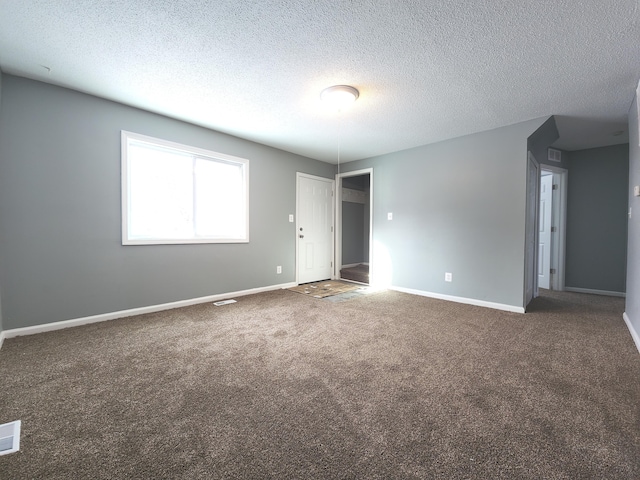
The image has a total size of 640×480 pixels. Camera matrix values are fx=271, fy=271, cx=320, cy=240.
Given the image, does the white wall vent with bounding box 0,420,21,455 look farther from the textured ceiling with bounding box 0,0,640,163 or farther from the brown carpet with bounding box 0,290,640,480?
the textured ceiling with bounding box 0,0,640,163

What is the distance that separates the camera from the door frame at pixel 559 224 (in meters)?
4.56

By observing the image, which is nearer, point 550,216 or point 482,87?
point 482,87

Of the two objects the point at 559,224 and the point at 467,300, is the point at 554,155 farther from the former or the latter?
the point at 467,300

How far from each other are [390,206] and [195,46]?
3.51m

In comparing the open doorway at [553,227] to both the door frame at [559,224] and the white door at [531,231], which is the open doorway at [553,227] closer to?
the door frame at [559,224]

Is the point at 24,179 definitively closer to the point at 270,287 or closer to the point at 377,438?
the point at 270,287

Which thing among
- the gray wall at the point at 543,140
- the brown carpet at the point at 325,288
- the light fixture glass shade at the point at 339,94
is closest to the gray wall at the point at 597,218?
the gray wall at the point at 543,140

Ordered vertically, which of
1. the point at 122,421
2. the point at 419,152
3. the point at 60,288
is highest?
the point at 419,152

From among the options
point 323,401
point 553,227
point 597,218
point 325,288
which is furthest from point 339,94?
point 597,218

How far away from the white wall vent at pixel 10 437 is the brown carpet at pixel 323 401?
0.03m

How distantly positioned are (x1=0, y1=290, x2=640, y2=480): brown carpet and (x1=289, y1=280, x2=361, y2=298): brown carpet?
1426 mm

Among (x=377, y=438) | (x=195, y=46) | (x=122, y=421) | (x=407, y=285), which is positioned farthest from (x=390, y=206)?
(x=122, y=421)

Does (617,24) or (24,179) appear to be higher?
(617,24)

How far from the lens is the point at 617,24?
1.73 metres
